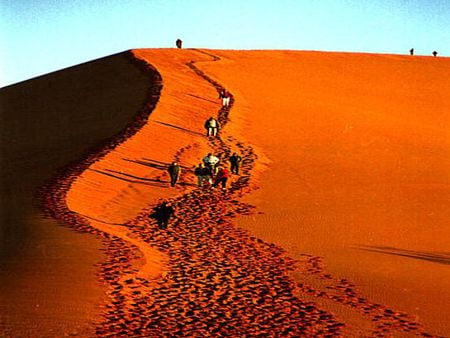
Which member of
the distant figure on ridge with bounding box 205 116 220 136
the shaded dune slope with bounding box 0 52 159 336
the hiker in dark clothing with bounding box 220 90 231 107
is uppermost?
the hiker in dark clothing with bounding box 220 90 231 107

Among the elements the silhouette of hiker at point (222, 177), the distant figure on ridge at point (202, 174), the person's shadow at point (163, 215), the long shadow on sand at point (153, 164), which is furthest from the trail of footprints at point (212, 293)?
the long shadow on sand at point (153, 164)

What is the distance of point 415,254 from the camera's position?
17203 mm

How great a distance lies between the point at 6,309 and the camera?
1167cm

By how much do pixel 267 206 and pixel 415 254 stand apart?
5315 mm

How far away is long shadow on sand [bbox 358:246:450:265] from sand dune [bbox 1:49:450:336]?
0.19ft

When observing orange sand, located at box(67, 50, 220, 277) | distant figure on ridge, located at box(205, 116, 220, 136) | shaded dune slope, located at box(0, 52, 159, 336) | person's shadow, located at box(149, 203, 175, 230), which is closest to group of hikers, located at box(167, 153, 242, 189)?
orange sand, located at box(67, 50, 220, 277)

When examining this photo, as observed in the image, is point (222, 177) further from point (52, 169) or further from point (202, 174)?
point (52, 169)

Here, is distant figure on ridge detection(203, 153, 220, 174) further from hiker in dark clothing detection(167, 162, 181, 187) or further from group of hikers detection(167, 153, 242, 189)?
hiker in dark clothing detection(167, 162, 181, 187)

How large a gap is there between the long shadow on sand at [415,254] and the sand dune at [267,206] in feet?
0.19

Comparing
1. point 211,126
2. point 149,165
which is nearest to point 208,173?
point 149,165

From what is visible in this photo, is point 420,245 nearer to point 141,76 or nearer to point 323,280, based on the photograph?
point 323,280

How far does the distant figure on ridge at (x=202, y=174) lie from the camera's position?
23.2 meters

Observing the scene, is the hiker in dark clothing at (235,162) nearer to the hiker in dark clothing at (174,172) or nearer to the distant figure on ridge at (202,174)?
the distant figure on ridge at (202,174)

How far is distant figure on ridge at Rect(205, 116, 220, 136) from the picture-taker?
94.1 ft
